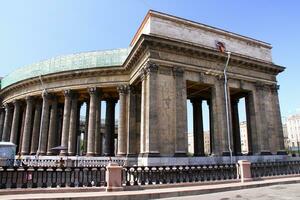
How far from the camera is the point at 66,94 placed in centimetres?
3150

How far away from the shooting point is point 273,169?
63.2 ft

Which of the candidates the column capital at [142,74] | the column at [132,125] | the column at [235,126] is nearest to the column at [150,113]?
the column capital at [142,74]

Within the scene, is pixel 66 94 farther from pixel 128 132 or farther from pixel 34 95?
pixel 128 132

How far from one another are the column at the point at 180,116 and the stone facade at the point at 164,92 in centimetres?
9

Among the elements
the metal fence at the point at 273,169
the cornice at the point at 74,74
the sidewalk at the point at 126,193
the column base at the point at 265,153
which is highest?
the cornice at the point at 74,74

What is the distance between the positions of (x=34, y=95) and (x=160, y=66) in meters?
20.7

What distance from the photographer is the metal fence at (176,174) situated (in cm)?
1403

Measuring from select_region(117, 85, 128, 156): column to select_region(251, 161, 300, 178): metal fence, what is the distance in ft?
47.1

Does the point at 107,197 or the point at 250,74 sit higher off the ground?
the point at 250,74

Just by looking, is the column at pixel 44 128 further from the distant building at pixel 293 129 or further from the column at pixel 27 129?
the distant building at pixel 293 129

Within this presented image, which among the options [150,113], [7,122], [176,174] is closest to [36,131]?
[7,122]

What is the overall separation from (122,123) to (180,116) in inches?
344

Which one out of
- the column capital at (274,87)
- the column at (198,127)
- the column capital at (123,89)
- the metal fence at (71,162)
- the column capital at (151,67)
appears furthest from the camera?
the column at (198,127)

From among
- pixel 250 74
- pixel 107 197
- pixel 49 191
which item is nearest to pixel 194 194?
pixel 107 197
